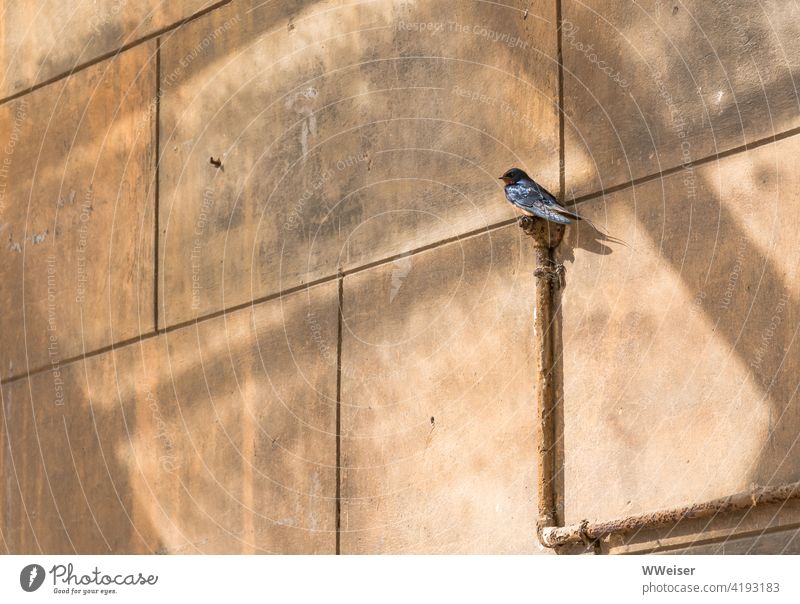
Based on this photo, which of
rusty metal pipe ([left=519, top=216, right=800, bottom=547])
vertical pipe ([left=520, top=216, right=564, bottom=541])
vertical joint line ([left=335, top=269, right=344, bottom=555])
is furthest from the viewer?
vertical joint line ([left=335, top=269, right=344, bottom=555])

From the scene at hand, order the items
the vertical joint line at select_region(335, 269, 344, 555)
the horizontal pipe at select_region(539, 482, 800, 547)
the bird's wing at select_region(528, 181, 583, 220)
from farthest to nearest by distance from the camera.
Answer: the vertical joint line at select_region(335, 269, 344, 555), the bird's wing at select_region(528, 181, 583, 220), the horizontal pipe at select_region(539, 482, 800, 547)

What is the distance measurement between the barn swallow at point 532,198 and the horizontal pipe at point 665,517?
1.62 metres

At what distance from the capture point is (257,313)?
11875 millimetres

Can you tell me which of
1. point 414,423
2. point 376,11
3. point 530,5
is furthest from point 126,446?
point 530,5

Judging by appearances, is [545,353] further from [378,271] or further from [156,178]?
[156,178]

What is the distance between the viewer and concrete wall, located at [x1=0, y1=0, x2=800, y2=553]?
9445mm

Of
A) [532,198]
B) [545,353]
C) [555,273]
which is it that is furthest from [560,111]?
[545,353]

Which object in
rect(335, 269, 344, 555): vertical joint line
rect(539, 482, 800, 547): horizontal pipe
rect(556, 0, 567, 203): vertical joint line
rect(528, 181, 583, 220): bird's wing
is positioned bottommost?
rect(539, 482, 800, 547): horizontal pipe

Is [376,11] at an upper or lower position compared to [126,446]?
upper

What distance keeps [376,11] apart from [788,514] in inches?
170

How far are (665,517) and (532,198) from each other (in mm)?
1906

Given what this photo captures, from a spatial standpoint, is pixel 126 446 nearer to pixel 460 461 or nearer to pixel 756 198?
pixel 460 461

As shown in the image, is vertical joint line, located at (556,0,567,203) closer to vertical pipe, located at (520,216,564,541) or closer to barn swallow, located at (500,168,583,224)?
barn swallow, located at (500,168,583,224)

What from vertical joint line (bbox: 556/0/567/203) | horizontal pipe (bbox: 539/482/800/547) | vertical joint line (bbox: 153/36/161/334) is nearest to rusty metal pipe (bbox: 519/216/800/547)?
horizontal pipe (bbox: 539/482/800/547)
